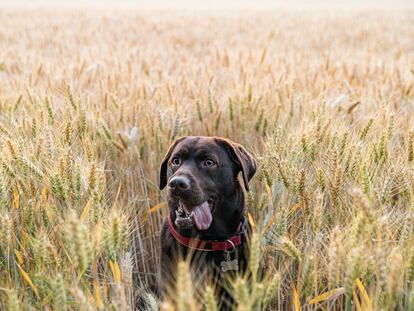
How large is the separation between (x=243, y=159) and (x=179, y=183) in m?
0.47

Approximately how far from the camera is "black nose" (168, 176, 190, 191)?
2525mm

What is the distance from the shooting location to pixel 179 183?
8.28 feet

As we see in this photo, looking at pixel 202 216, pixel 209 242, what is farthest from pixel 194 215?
pixel 209 242

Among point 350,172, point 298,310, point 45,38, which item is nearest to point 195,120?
point 350,172

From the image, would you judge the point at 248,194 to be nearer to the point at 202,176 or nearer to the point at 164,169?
the point at 202,176

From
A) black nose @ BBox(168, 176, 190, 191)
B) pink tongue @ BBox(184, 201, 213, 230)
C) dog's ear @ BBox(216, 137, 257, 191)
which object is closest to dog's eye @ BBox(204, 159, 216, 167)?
dog's ear @ BBox(216, 137, 257, 191)

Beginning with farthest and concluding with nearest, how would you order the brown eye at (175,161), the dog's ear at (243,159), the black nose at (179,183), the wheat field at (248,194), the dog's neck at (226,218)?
the brown eye at (175,161)
the dog's neck at (226,218)
the dog's ear at (243,159)
the black nose at (179,183)
the wheat field at (248,194)

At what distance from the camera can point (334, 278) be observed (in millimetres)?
1530

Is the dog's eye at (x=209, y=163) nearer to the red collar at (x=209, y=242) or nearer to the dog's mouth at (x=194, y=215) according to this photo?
the dog's mouth at (x=194, y=215)

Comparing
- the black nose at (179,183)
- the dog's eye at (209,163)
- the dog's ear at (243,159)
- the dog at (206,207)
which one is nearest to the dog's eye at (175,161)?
the dog at (206,207)

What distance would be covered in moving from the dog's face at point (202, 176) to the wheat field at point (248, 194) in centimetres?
17

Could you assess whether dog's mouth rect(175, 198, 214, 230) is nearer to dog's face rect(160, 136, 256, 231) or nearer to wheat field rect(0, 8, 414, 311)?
dog's face rect(160, 136, 256, 231)

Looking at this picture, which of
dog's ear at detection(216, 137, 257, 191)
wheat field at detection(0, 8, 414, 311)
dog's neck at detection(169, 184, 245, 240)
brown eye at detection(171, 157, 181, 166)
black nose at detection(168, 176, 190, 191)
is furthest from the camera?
brown eye at detection(171, 157, 181, 166)

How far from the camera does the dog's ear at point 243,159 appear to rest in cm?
269
